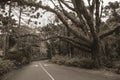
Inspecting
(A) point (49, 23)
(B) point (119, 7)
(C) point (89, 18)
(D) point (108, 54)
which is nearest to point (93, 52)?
(C) point (89, 18)

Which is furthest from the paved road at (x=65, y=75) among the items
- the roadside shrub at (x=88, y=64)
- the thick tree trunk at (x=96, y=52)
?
the roadside shrub at (x=88, y=64)

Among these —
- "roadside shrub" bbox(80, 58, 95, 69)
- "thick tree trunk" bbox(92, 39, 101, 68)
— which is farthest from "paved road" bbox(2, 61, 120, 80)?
"roadside shrub" bbox(80, 58, 95, 69)

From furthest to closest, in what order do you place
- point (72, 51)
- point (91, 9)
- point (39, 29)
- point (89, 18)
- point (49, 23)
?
point (49, 23) < point (72, 51) < point (39, 29) < point (91, 9) < point (89, 18)

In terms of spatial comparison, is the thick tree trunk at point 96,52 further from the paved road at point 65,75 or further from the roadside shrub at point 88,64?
the paved road at point 65,75

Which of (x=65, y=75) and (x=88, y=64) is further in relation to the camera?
(x=88, y=64)

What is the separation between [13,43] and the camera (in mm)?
40656

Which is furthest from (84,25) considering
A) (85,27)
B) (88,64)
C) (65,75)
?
(65,75)

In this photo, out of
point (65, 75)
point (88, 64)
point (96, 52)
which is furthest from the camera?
point (88, 64)

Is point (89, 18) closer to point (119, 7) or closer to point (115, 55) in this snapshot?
point (115, 55)

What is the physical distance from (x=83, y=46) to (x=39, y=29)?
1868 cm

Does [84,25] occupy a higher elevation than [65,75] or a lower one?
higher

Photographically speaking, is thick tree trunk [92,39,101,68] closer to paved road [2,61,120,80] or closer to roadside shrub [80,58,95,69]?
roadside shrub [80,58,95,69]

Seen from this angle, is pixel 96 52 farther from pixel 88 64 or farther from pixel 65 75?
pixel 65 75

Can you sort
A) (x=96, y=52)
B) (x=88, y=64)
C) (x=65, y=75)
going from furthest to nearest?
(x=88, y=64) < (x=96, y=52) < (x=65, y=75)
